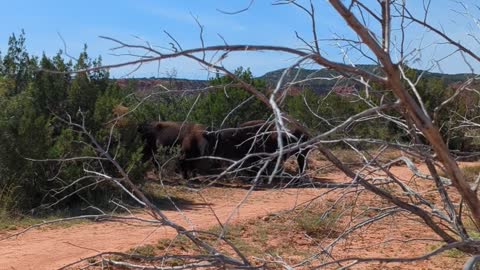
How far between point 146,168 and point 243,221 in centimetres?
274

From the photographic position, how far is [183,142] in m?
14.7

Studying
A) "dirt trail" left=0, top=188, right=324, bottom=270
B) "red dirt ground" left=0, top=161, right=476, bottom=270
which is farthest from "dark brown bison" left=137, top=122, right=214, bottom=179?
"red dirt ground" left=0, top=161, right=476, bottom=270

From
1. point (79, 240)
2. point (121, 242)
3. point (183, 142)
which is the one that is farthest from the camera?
point (183, 142)

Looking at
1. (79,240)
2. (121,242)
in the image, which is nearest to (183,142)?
(79,240)

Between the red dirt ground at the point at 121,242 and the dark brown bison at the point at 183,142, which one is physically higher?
the dark brown bison at the point at 183,142

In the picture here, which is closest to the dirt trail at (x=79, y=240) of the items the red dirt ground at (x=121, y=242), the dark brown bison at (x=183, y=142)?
the red dirt ground at (x=121, y=242)

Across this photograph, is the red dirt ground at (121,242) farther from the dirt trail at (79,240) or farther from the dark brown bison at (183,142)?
the dark brown bison at (183,142)

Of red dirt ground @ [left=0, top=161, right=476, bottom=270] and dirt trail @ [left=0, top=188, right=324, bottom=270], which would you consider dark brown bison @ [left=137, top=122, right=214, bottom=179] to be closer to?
dirt trail @ [left=0, top=188, right=324, bottom=270]

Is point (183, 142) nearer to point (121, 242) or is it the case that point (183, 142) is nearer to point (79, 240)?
point (79, 240)

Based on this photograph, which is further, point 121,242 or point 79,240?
point 79,240

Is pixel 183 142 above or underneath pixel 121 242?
above

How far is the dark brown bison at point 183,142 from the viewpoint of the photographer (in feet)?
47.3

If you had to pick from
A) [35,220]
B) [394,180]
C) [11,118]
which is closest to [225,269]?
[394,180]

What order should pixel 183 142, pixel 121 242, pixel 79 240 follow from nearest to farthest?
pixel 121 242 < pixel 79 240 < pixel 183 142
